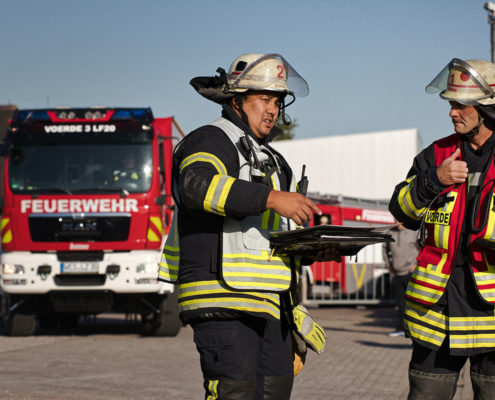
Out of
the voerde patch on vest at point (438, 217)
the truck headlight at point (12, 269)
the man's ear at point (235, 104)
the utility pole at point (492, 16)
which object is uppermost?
the utility pole at point (492, 16)

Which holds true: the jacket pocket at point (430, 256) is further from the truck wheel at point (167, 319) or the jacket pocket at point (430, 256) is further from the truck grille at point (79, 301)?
the truck wheel at point (167, 319)

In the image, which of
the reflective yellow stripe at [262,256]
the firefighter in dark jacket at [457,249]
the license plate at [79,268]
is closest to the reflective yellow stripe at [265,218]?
the reflective yellow stripe at [262,256]

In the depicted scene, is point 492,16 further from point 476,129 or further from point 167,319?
point 476,129

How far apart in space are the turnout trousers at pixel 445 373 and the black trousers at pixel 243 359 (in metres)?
0.62

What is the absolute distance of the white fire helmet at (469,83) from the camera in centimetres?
421

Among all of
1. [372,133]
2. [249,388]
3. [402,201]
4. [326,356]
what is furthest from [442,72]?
[372,133]

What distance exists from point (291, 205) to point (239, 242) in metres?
0.31

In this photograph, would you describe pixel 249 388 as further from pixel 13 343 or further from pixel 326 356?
pixel 13 343

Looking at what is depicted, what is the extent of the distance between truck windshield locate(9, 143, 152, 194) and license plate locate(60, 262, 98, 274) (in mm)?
1038

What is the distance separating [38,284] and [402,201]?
9039mm

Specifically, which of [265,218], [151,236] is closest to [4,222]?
[151,236]

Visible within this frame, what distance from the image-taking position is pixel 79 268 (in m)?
12.6

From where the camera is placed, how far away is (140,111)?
515 inches

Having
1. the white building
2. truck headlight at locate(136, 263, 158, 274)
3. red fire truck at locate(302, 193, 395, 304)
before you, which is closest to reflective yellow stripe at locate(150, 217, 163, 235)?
truck headlight at locate(136, 263, 158, 274)
